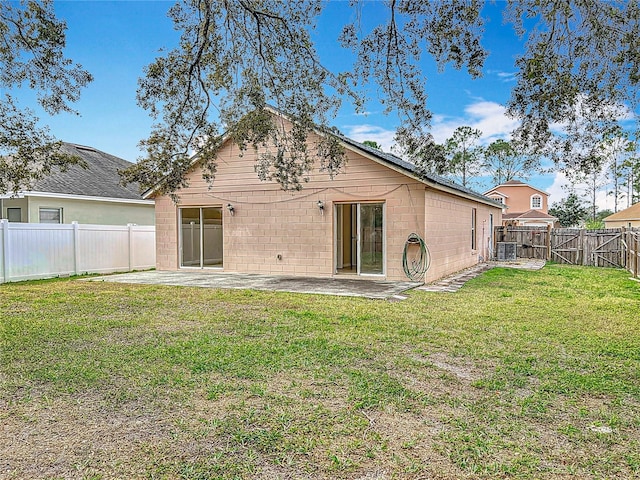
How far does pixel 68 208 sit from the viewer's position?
15.6m

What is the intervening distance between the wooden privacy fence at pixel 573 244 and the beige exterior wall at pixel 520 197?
1986 centimetres

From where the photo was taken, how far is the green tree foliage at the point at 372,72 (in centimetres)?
503

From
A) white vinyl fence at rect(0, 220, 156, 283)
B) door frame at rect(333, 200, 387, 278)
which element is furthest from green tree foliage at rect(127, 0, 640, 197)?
white vinyl fence at rect(0, 220, 156, 283)

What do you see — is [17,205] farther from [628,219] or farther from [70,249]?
[628,219]

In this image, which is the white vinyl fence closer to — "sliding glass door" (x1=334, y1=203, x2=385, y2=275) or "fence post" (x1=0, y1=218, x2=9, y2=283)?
"fence post" (x1=0, y1=218, x2=9, y2=283)

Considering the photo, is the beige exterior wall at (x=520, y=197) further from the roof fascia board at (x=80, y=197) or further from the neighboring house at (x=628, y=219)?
the roof fascia board at (x=80, y=197)

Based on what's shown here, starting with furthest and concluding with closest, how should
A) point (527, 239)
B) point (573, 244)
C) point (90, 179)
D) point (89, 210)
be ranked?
1. point (527, 239)
2. point (573, 244)
3. point (90, 179)
4. point (89, 210)

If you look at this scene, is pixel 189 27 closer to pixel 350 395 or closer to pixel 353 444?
pixel 350 395

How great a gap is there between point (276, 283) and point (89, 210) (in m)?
9.10

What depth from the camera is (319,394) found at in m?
3.94

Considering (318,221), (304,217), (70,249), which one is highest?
(304,217)

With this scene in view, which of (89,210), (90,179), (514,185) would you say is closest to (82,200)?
(89,210)

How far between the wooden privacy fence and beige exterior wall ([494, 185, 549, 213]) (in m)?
19.9

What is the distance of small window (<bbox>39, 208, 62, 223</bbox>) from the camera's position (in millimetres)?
14891
